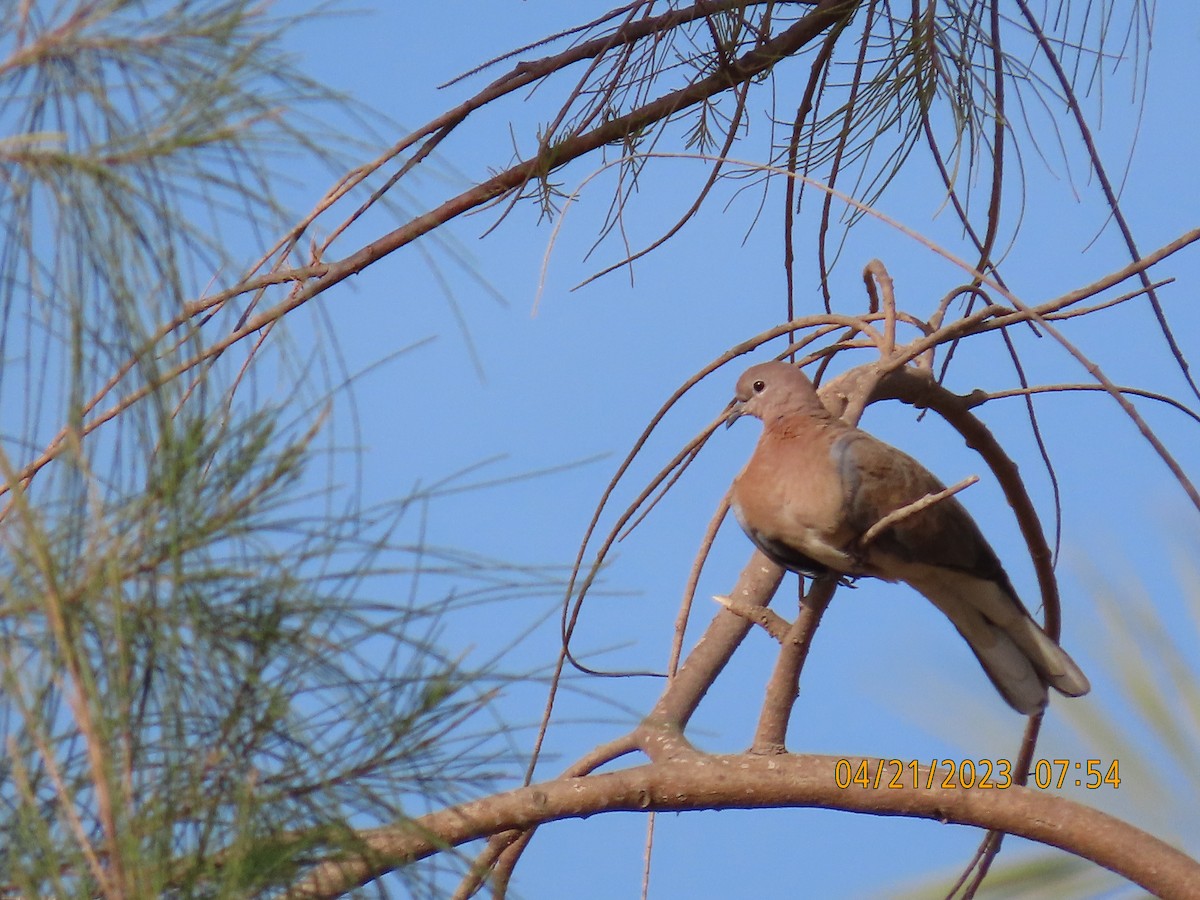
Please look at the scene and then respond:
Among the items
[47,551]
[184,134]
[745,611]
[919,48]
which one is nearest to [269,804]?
[47,551]

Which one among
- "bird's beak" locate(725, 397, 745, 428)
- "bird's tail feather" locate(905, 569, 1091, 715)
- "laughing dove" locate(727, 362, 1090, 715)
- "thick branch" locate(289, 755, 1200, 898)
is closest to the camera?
"thick branch" locate(289, 755, 1200, 898)

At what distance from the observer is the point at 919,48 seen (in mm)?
1819

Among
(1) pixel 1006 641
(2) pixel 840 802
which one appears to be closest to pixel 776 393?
(1) pixel 1006 641

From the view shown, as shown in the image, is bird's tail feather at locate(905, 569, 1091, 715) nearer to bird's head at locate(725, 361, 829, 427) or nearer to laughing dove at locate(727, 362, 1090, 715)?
laughing dove at locate(727, 362, 1090, 715)

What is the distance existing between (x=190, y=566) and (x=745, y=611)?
80cm

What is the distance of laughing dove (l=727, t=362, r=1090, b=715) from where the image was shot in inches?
63.8

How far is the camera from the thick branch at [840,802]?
139cm

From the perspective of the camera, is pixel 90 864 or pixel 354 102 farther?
pixel 354 102

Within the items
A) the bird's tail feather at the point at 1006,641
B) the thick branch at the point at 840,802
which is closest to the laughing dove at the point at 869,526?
the bird's tail feather at the point at 1006,641

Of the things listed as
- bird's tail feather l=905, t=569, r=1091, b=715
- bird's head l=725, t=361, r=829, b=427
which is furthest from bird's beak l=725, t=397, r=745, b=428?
bird's tail feather l=905, t=569, r=1091, b=715

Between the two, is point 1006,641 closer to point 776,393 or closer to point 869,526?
point 869,526

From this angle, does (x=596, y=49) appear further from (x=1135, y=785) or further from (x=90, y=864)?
(x=90, y=864)
